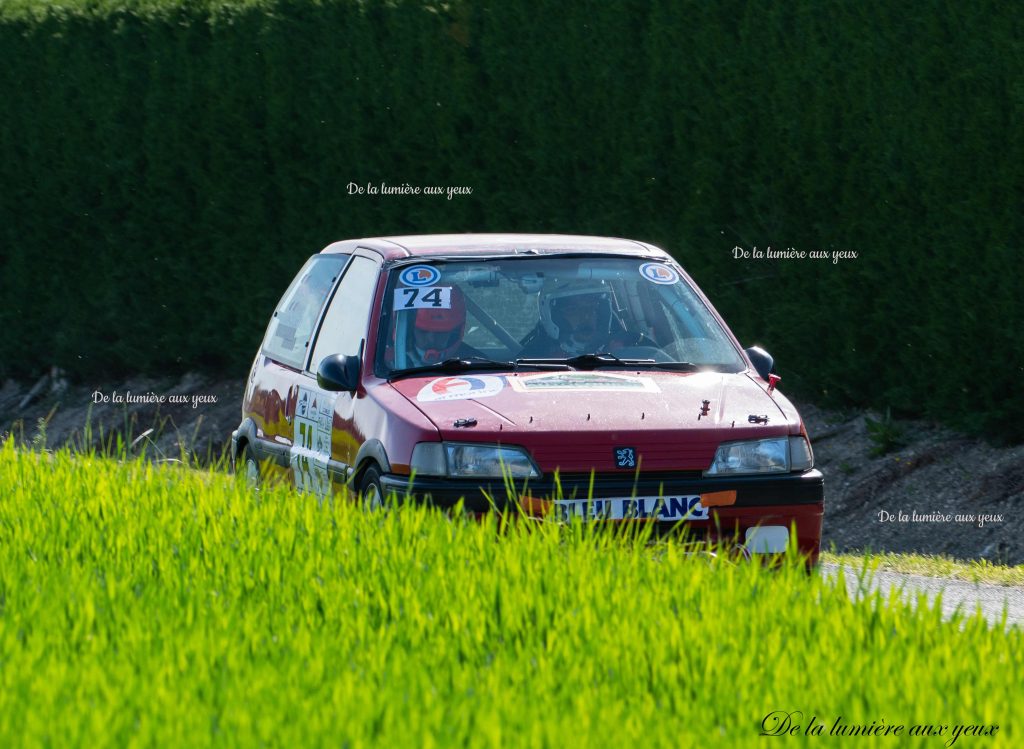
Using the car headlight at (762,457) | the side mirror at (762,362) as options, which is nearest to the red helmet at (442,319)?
the side mirror at (762,362)

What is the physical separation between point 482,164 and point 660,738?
1129 centimetres

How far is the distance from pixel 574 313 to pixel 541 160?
6.37 meters

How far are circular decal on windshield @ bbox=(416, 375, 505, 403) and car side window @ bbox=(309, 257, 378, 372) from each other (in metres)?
0.61

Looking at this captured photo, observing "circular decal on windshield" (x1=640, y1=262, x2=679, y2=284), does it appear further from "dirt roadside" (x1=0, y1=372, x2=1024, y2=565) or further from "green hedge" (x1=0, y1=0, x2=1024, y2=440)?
"green hedge" (x1=0, y1=0, x2=1024, y2=440)

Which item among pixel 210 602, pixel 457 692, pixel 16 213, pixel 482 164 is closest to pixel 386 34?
pixel 482 164

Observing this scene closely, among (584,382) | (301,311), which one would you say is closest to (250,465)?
(301,311)

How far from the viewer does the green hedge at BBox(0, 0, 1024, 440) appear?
11.6m

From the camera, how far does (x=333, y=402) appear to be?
813cm

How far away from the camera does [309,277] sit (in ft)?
31.7

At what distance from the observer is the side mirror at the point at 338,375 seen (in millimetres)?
7855

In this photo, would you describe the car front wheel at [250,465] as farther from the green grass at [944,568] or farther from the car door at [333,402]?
the green grass at [944,568]

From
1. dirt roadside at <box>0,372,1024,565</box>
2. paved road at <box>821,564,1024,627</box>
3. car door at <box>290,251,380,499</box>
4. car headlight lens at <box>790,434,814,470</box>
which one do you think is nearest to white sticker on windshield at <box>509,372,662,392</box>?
car headlight lens at <box>790,434,814,470</box>

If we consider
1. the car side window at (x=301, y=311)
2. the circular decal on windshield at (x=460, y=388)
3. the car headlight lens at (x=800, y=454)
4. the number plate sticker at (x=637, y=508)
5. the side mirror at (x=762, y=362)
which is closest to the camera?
the number plate sticker at (x=637, y=508)

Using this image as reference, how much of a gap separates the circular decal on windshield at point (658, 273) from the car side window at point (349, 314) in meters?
1.32
